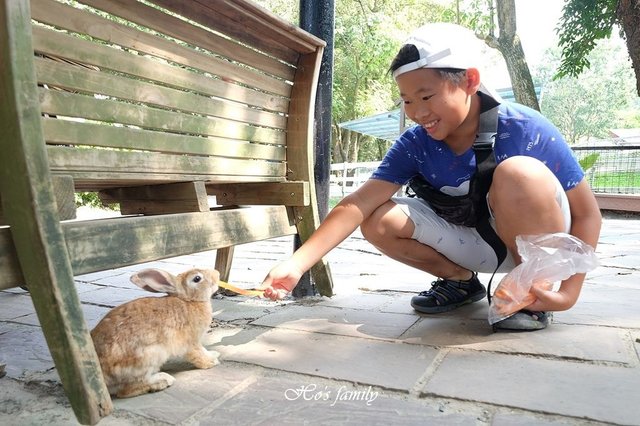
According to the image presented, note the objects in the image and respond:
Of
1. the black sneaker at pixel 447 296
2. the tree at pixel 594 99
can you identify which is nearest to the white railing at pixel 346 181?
the black sneaker at pixel 447 296

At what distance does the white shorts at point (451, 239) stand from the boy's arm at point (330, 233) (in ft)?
0.44

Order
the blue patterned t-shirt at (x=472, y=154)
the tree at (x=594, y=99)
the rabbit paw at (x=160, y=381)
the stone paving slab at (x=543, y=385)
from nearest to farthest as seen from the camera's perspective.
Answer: the stone paving slab at (x=543, y=385) → the rabbit paw at (x=160, y=381) → the blue patterned t-shirt at (x=472, y=154) → the tree at (x=594, y=99)

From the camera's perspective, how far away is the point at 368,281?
3.55 m

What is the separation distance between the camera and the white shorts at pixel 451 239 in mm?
2502

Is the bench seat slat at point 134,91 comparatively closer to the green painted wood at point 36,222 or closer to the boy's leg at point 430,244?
the green painted wood at point 36,222

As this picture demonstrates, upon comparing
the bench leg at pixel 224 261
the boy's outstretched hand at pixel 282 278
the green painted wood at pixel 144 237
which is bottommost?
the bench leg at pixel 224 261

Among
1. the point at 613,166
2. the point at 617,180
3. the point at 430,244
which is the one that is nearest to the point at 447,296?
the point at 430,244

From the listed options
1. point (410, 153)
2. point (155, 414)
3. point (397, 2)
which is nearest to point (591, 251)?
point (410, 153)

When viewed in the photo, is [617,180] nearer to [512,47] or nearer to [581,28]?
[581,28]

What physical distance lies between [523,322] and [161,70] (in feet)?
5.54

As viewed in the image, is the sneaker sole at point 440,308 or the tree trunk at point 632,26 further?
the tree trunk at point 632,26

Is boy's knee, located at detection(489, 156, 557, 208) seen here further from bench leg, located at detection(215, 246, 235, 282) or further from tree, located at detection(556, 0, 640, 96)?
tree, located at detection(556, 0, 640, 96)

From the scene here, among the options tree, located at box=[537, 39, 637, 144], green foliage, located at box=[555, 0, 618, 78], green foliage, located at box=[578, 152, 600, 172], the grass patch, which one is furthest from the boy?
tree, located at box=[537, 39, 637, 144]

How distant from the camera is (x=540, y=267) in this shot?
198 centimetres
